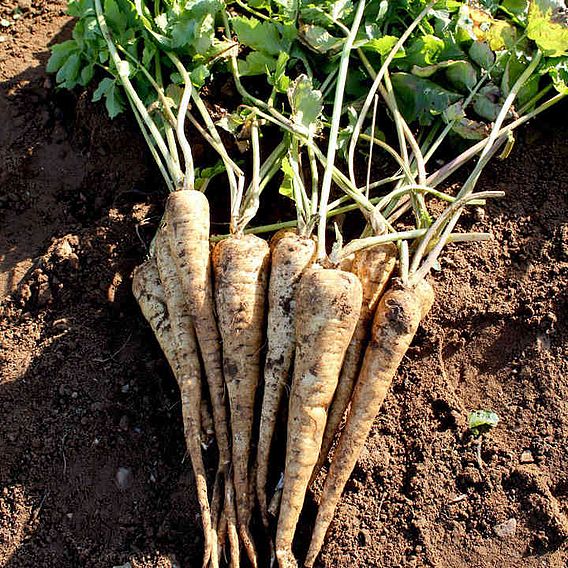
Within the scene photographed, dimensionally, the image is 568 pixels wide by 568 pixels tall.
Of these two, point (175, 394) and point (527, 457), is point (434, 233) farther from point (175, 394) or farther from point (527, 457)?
point (175, 394)

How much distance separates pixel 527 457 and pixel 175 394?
1358mm

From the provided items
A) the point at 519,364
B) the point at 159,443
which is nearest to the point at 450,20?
the point at 519,364

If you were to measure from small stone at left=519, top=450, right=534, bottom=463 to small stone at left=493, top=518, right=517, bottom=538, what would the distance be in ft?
0.77

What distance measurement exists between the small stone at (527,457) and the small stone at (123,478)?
1.45 metres

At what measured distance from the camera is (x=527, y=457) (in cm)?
270

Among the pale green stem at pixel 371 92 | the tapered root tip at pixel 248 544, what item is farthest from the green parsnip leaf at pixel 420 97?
the tapered root tip at pixel 248 544

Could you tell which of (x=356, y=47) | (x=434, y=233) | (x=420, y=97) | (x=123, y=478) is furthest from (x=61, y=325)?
(x=420, y=97)

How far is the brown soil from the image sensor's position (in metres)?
2.58

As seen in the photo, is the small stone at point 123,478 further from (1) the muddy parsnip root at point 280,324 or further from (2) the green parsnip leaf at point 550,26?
(2) the green parsnip leaf at point 550,26

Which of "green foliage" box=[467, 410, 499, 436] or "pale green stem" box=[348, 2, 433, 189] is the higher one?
"pale green stem" box=[348, 2, 433, 189]

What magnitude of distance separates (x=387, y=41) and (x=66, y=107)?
1.60 metres

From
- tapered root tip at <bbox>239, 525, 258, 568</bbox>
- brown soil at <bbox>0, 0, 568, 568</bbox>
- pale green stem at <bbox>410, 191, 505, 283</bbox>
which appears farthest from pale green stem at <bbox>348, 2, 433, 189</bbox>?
tapered root tip at <bbox>239, 525, 258, 568</bbox>

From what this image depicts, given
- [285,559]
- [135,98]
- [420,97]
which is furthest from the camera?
[420,97]

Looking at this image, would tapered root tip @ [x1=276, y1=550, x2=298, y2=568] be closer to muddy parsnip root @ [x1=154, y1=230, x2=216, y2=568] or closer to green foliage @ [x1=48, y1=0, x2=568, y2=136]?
muddy parsnip root @ [x1=154, y1=230, x2=216, y2=568]
